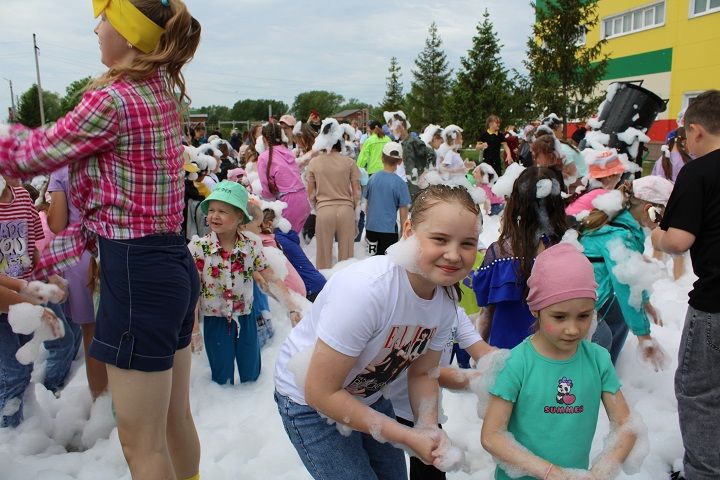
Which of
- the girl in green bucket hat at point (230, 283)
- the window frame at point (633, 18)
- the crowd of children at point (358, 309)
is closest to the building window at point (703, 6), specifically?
the window frame at point (633, 18)

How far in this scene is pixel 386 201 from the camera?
733 cm

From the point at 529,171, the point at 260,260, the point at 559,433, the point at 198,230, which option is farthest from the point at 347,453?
the point at 198,230

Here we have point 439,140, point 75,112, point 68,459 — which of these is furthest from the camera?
point 439,140

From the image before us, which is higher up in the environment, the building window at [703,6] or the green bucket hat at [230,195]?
the building window at [703,6]

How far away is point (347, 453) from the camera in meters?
2.09

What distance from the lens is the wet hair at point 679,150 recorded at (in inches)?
240

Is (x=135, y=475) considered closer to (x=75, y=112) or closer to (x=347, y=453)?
(x=347, y=453)

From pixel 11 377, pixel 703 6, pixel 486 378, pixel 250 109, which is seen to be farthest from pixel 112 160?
pixel 250 109

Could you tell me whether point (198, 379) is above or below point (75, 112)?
below

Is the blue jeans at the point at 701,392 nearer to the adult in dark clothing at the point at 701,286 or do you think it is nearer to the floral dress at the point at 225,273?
the adult in dark clothing at the point at 701,286

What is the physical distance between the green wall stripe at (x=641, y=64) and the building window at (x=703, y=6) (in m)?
1.88

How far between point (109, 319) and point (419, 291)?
107cm

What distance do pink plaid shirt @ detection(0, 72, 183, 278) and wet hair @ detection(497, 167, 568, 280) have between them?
6.29 ft

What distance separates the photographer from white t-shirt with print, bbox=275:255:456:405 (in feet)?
6.03
